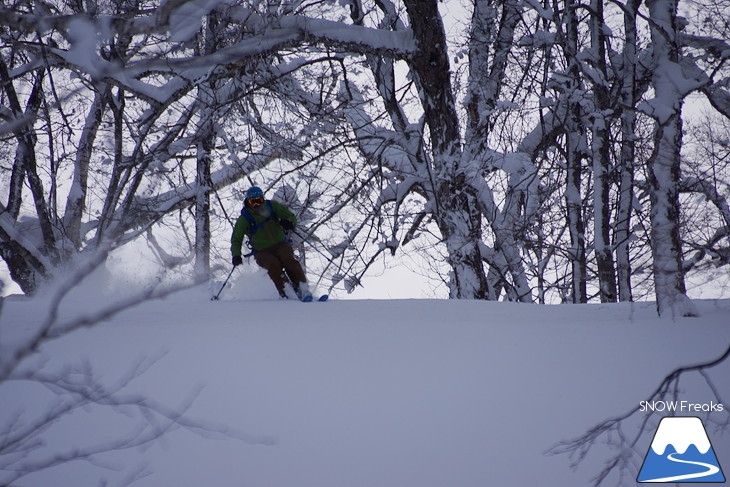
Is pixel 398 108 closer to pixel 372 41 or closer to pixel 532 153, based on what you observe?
pixel 372 41

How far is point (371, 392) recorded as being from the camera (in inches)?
127

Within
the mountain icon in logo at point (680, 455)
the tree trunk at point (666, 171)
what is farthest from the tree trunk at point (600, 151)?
the mountain icon in logo at point (680, 455)

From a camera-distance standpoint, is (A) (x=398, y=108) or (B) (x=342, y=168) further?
(B) (x=342, y=168)

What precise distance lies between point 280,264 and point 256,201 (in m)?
0.81

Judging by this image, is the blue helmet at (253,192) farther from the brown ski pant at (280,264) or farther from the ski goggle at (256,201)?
the brown ski pant at (280,264)

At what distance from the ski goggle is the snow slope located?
2537 mm

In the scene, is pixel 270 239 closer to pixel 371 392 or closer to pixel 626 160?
pixel 371 392

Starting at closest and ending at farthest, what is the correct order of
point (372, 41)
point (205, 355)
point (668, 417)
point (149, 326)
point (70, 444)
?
point (668, 417)
point (70, 444)
point (205, 355)
point (149, 326)
point (372, 41)

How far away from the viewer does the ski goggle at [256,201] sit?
6891 mm

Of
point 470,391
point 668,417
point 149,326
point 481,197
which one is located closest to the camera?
point 668,417

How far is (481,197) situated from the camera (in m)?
7.59

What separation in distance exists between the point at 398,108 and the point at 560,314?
13.7 feet

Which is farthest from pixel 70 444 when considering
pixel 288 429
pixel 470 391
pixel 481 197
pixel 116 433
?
pixel 481 197

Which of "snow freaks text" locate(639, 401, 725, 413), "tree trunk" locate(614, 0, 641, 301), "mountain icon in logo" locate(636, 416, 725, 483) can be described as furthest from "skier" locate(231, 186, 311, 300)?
"mountain icon in logo" locate(636, 416, 725, 483)
